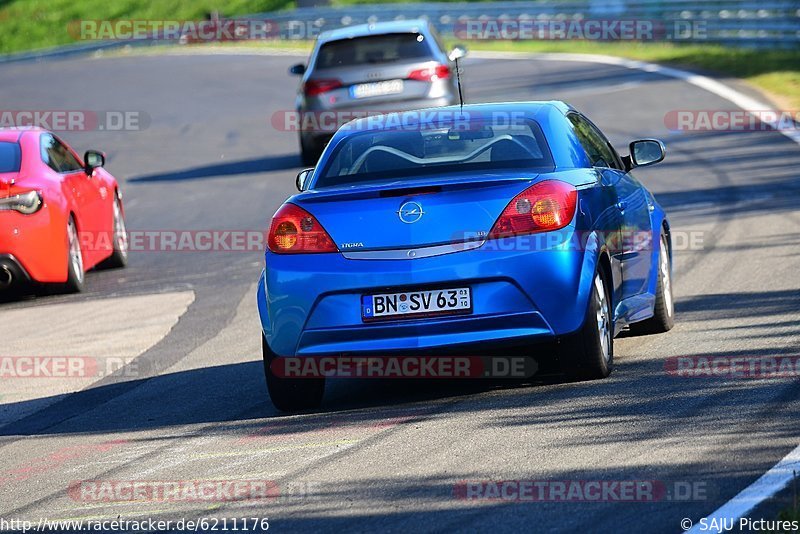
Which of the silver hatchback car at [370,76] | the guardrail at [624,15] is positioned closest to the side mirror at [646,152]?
the silver hatchback car at [370,76]

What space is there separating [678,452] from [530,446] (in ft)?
2.18

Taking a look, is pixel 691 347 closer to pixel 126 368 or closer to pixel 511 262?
pixel 511 262

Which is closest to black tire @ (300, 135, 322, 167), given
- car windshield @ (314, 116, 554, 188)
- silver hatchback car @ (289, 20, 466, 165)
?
silver hatchback car @ (289, 20, 466, 165)

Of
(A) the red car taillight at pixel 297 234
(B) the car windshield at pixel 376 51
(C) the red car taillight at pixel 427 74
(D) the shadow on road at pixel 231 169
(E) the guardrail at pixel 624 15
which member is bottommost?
(E) the guardrail at pixel 624 15

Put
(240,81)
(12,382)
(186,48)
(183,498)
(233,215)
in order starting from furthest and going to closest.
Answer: (186,48)
(240,81)
(233,215)
(12,382)
(183,498)

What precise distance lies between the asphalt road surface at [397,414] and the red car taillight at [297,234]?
2.75ft

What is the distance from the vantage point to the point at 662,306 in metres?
9.54

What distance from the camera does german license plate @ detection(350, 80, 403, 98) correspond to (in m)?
20.9

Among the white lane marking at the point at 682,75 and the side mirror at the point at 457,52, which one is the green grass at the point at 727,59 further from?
the side mirror at the point at 457,52

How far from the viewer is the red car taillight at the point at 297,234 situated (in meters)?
7.77

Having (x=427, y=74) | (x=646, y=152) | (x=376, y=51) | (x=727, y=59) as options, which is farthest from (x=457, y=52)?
(x=727, y=59)

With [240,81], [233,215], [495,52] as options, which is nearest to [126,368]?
[233,215]

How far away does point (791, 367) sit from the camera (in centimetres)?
805

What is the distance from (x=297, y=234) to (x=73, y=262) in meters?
6.61
